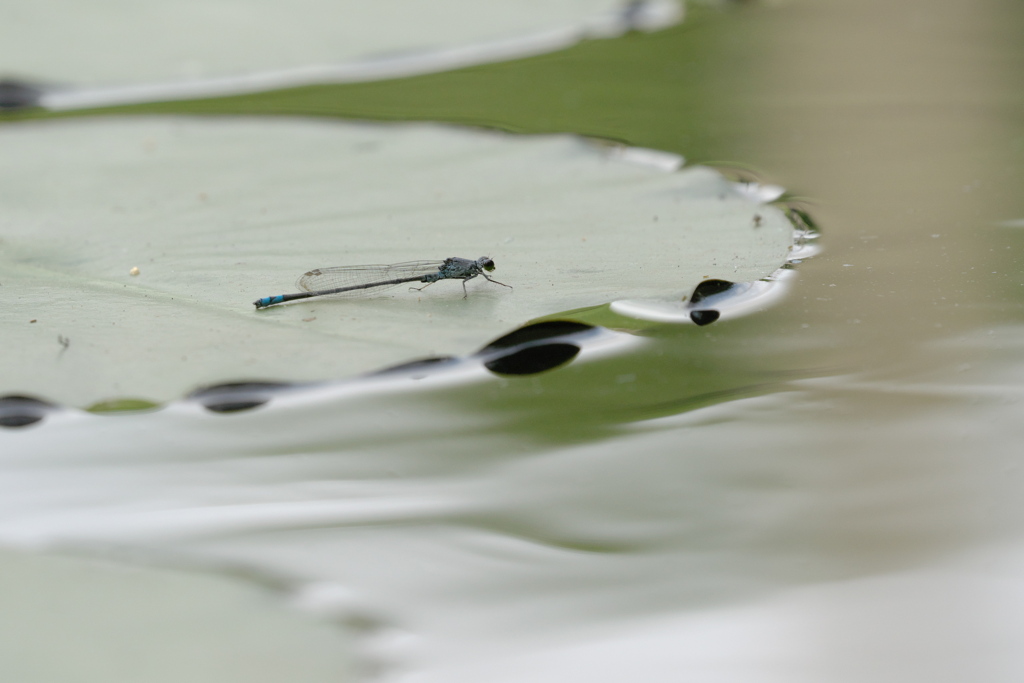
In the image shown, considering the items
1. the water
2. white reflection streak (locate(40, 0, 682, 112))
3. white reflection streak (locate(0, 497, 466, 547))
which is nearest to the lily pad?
the water

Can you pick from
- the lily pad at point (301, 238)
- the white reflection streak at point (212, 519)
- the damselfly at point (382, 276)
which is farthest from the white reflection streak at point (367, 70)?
the white reflection streak at point (212, 519)

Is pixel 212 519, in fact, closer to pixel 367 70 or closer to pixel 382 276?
pixel 382 276

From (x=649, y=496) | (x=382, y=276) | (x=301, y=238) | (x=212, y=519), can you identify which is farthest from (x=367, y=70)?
(x=649, y=496)

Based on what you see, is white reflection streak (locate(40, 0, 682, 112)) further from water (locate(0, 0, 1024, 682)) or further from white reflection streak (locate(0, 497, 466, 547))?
white reflection streak (locate(0, 497, 466, 547))

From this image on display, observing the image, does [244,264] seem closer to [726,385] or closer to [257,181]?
[257,181]

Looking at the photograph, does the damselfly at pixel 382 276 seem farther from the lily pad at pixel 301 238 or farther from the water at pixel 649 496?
the water at pixel 649 496
